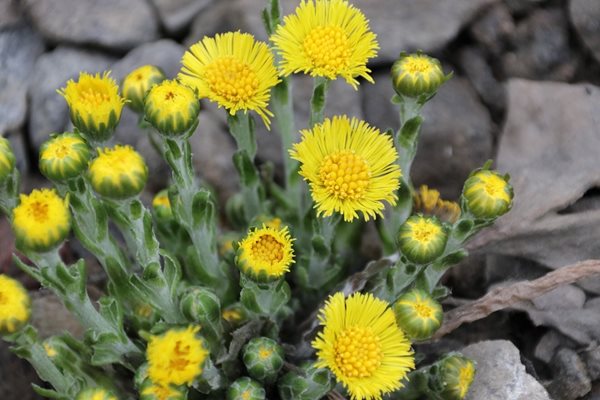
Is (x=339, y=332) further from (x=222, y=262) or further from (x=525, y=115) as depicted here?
(x=525, y=115)

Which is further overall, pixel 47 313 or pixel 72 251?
pixel 72 251

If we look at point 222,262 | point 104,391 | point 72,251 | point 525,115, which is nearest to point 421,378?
point 222,262

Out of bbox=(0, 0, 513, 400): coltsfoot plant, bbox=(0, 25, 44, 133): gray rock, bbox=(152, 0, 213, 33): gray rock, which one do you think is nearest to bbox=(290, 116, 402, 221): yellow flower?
bbox=(0, 0, 513, 400): coltsfoot plant

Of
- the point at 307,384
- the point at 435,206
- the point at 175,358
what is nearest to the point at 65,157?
the point at 175,358

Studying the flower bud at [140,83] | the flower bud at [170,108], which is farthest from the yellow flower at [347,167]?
the flower bud at [140,83]

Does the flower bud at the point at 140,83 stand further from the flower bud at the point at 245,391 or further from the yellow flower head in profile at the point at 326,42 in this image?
the flower bud at the point at 245,391

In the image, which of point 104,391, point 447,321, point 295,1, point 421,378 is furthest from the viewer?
point 295,1
